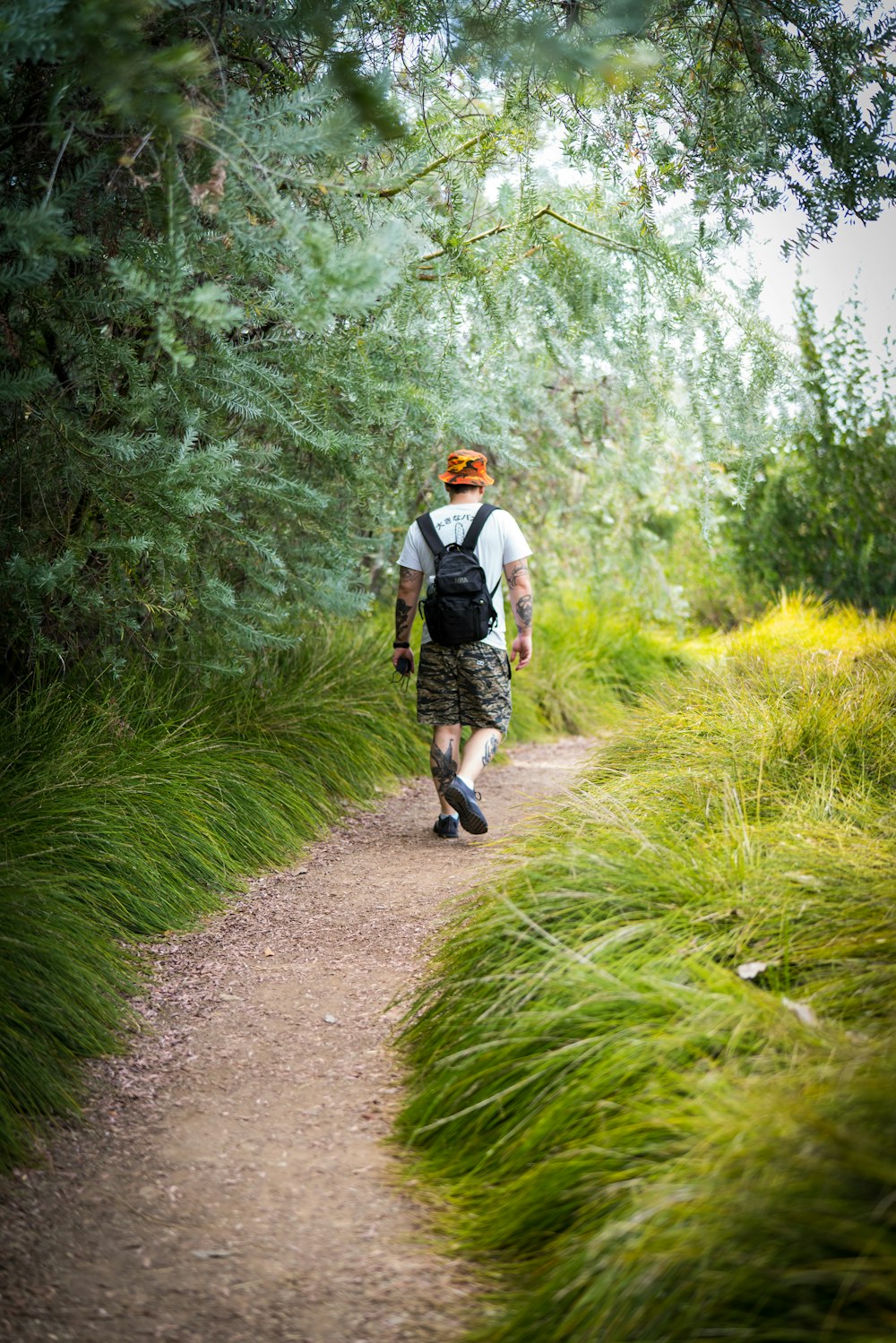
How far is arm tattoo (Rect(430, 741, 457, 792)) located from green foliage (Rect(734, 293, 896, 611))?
307 inches

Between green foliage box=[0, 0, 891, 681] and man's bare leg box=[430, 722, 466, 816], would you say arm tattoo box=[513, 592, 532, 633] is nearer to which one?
man's bare leg box=[430, 722, 466, 816]

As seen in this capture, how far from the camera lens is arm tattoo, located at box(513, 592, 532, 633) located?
612 cm

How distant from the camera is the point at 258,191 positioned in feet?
9.64

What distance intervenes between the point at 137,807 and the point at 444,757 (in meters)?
1.79

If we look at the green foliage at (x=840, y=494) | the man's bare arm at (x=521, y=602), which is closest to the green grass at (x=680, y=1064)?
the man's bare arm at (x=521, y=602)

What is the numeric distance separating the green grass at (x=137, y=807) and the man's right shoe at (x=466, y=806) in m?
0.84

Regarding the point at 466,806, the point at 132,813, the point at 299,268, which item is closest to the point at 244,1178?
the point at 132,813

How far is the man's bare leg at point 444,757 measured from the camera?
6.08 meters

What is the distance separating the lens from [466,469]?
602cm

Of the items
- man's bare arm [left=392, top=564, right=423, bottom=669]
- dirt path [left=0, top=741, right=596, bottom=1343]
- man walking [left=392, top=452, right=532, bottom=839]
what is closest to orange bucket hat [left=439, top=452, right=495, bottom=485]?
man walking [left=392, top=452, right=532, bottom=839]

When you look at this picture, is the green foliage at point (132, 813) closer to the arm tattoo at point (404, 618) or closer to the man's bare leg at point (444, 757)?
the man's bare leg at point (444, 757)

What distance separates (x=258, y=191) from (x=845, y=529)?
11.2m

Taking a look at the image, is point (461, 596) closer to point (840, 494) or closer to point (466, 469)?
point (466, 469)

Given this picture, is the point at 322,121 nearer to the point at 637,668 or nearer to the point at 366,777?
the point at 366,777
